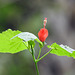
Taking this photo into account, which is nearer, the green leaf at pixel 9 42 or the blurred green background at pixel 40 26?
the green leaf at pixel 9 42

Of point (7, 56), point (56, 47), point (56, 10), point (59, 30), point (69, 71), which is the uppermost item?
point (56, 47)

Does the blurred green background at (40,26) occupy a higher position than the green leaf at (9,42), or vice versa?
the green leaf at (9,42)

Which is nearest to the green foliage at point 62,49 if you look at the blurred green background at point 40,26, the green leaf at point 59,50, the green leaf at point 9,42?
the green leaf at point 59,50

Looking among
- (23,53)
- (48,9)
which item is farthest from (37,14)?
(23,53)

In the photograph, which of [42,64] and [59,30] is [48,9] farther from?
[42,64]

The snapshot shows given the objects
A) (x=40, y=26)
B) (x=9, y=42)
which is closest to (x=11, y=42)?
(x=9, y=42)

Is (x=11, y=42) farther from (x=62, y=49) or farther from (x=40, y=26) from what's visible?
(x=40, y=26)

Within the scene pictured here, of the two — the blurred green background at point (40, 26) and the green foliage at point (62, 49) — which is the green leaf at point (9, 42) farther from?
the blurred green background at point (40, 26)
